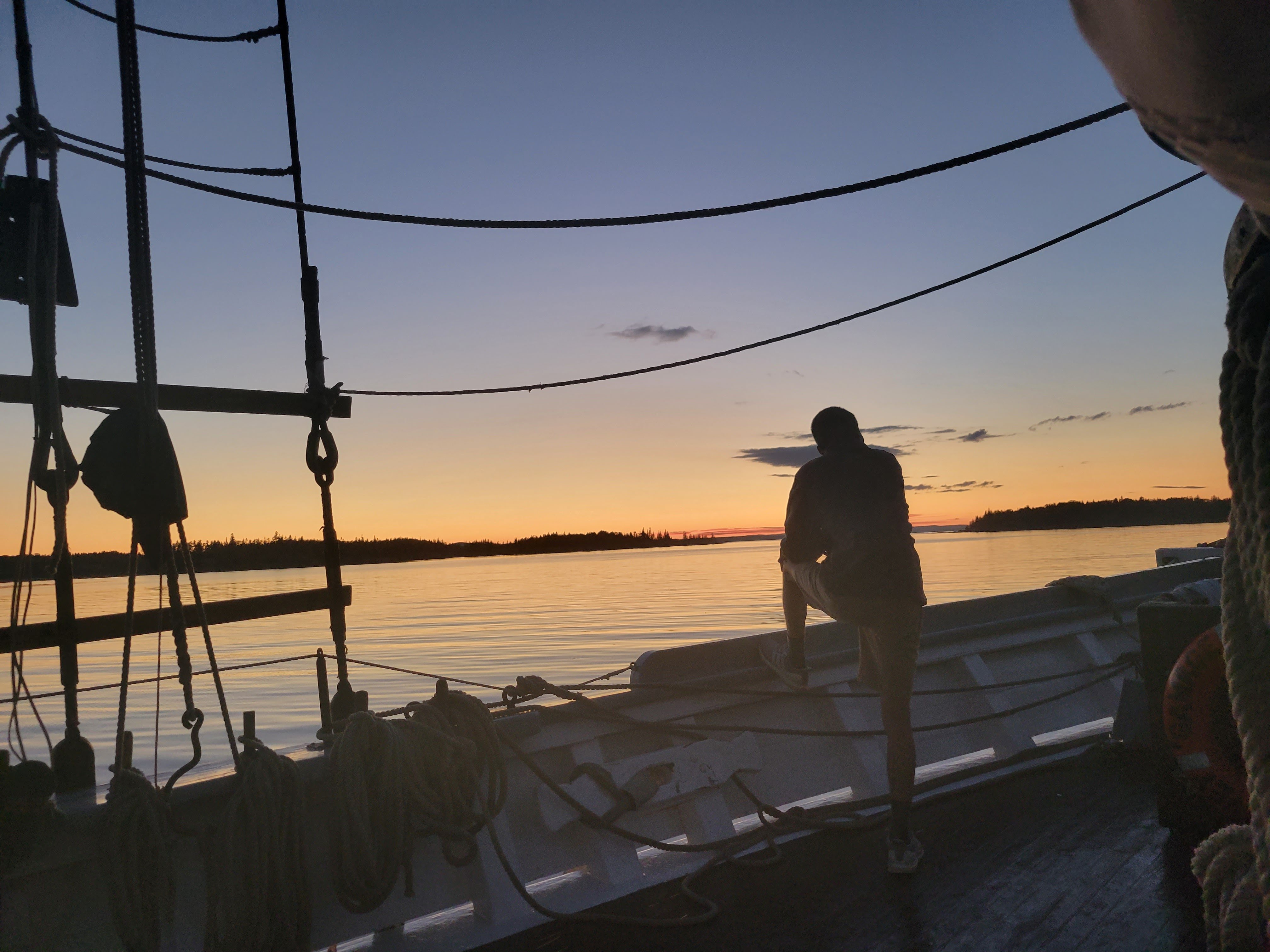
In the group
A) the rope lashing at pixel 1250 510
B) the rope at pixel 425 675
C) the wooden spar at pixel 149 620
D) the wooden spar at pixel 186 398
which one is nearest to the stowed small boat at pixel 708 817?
the rope at pixel 425 675

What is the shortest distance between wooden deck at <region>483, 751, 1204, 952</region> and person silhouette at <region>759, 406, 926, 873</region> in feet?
0.87

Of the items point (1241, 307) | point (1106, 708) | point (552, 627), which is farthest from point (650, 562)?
point (1241, 307)

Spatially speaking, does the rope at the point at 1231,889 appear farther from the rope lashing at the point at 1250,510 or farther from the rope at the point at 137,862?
the rope at the point at 137,862

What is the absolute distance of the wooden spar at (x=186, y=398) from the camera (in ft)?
7.77

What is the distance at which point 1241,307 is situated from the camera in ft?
3.28

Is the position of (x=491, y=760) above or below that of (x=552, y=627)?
above

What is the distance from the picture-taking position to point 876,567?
3.36 metres

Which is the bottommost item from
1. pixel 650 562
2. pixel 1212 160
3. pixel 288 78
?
pixel 650 562

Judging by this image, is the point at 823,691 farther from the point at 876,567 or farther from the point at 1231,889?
the point at 1231,889

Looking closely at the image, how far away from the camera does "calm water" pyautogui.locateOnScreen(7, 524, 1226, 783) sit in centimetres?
1243

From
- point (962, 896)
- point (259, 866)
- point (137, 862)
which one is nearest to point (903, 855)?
point (962, 896)

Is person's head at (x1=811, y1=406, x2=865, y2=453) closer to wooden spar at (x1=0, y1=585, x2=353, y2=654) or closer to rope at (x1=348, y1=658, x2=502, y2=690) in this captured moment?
rope at (x1=348, y1=658, x2=502, y2=690)

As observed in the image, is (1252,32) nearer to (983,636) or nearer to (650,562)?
(983,636)

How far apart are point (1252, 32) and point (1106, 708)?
231 inches
